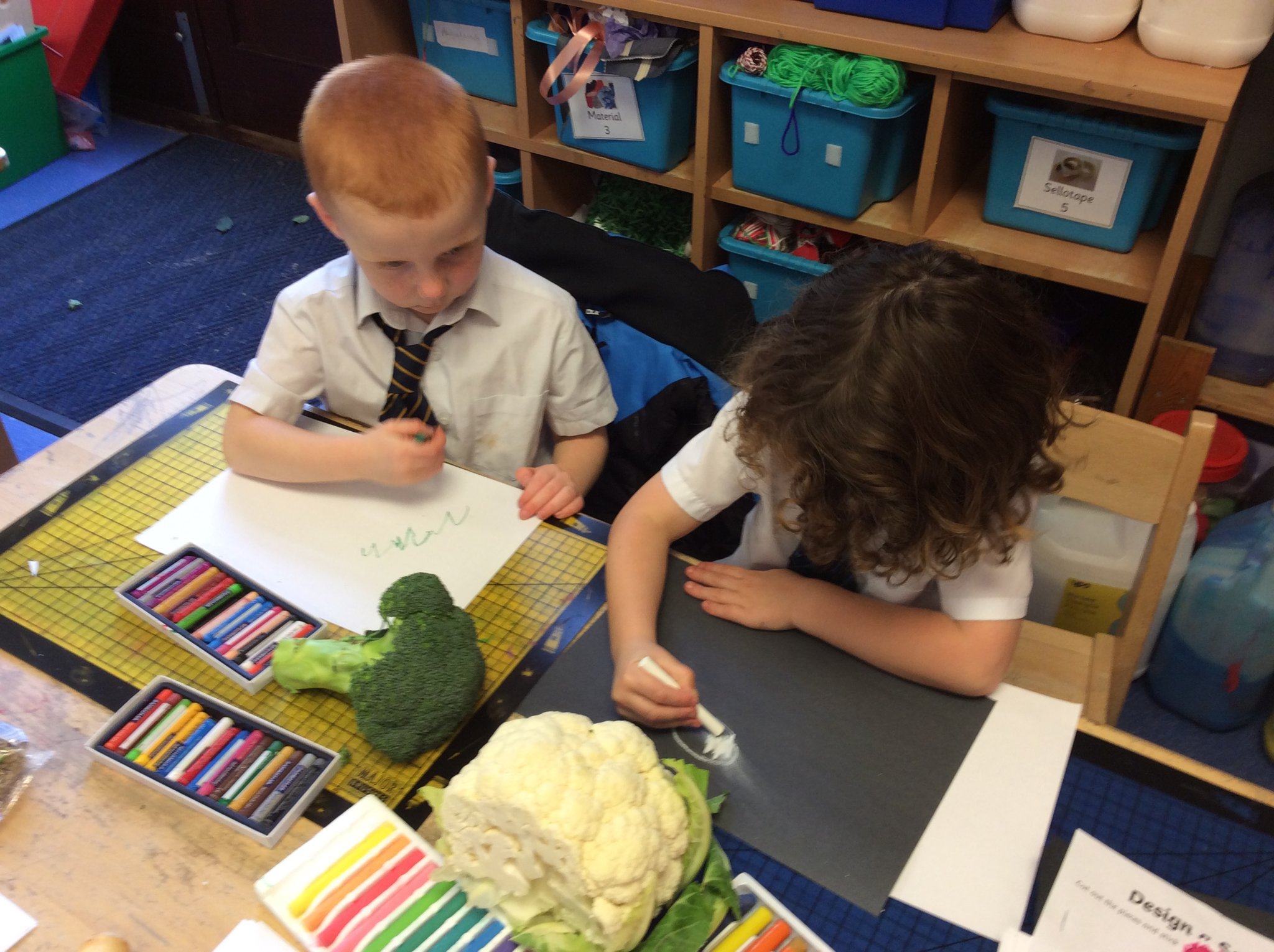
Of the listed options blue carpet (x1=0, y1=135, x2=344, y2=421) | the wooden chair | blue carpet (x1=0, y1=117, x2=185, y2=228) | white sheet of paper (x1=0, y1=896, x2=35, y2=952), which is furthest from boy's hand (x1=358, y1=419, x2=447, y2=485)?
blue carpet (x1=0, y1=117, x2=185, y2=228)

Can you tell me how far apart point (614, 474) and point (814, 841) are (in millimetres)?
677

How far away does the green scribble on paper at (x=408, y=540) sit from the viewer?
0.93m

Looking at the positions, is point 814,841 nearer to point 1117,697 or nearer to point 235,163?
point 1117,697

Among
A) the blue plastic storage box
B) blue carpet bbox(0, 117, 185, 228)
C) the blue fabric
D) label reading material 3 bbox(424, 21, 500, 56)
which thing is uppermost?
the blue plastic storage box

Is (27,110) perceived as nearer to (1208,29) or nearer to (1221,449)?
(1208,29)

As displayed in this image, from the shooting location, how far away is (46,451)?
3.39 feet

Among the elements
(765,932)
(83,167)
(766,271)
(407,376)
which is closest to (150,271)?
(83,167)

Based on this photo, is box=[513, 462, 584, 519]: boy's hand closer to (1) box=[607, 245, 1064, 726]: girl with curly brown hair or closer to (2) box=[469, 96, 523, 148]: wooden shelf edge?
(1) box=[607, 245, 1064, 726]: girl with curly brown hair

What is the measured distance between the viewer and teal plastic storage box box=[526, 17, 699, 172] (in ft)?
5.91

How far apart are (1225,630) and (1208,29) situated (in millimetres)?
874

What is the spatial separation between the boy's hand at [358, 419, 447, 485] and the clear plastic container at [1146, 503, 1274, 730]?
1176 millimetres

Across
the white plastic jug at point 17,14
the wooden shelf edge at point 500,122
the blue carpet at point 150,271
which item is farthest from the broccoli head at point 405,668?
the white plastic jug at point 17,14

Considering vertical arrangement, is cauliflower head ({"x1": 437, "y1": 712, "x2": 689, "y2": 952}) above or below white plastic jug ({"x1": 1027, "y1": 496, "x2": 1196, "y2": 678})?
above

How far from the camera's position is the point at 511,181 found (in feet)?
7.02
